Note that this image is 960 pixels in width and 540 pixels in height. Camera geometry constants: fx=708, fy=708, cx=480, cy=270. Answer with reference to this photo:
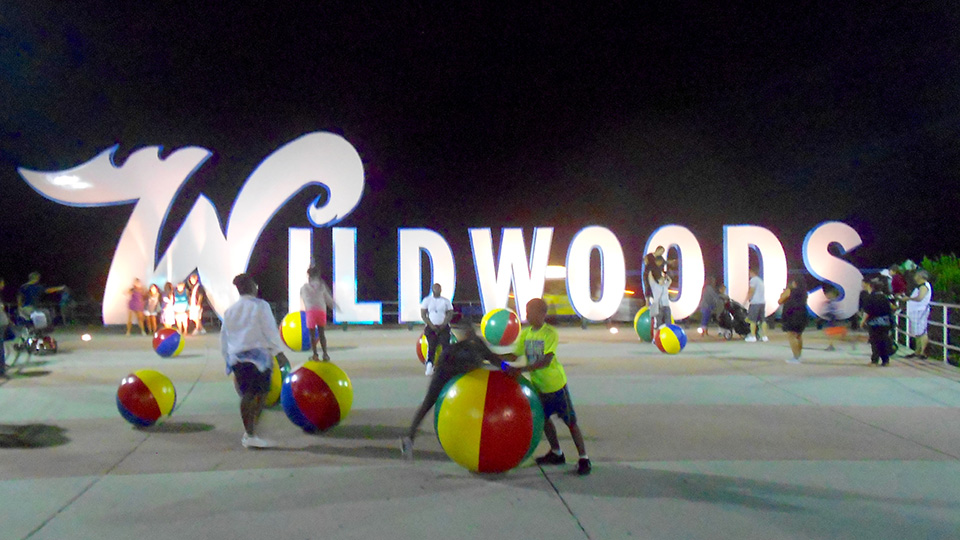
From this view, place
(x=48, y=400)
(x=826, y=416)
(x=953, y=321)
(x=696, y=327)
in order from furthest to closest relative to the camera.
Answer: (x=696, y=327) → (x=953, y=321) → (x=48, y=400) → (x=826, y=416)

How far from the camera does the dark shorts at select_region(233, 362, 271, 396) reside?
6.38 m

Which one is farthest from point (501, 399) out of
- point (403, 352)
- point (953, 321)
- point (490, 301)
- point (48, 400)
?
point (490, 301)

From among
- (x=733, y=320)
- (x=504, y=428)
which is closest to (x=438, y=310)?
(x=504, y=428)

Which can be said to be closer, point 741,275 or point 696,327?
point 741,275

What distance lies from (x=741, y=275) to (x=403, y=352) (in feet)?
30.1

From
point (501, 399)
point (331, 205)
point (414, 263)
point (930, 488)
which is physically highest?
point (331, 205)

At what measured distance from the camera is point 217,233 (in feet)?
59.5

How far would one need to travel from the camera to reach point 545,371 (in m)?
5.66

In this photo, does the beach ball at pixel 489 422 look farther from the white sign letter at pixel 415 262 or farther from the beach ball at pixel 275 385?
the white sign letter at pixel 415 262

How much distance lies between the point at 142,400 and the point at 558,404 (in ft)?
13.9

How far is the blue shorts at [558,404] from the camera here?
5.62m

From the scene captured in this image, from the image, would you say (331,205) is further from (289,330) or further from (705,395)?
(705,395)

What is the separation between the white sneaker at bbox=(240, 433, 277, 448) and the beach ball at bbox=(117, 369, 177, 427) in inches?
53.5

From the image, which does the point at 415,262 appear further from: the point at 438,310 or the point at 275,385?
the point at 275,385
